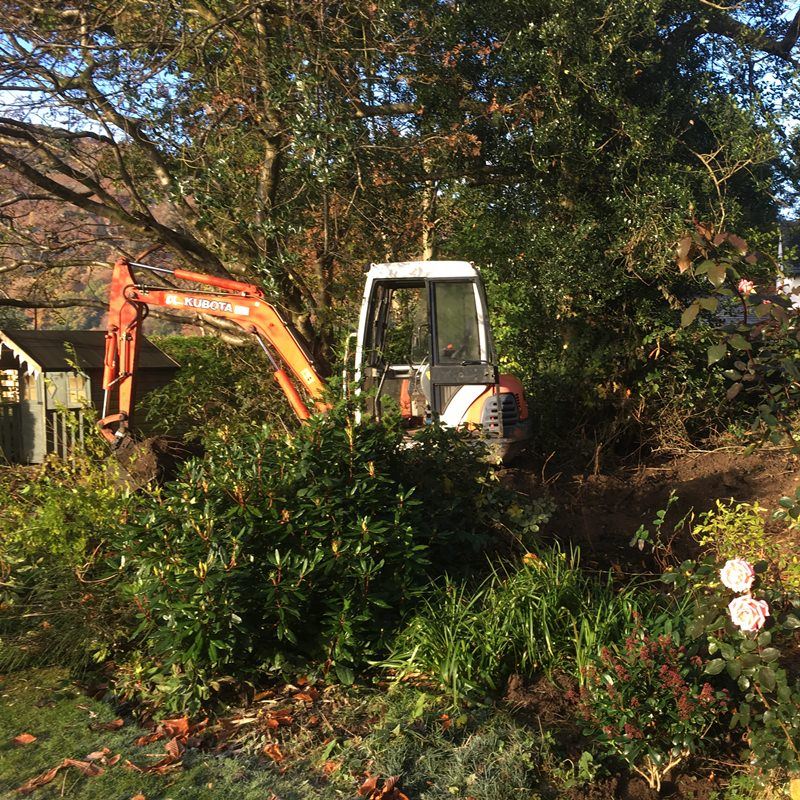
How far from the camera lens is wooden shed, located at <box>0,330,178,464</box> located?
12.0 meters

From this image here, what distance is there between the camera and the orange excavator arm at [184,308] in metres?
8.27

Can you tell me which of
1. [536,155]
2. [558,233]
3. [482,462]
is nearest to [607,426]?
[558,233]

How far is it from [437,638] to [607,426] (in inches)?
298

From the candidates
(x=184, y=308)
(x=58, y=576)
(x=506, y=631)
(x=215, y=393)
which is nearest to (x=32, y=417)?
(x=215, y=393)

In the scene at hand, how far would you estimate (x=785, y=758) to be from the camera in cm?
317

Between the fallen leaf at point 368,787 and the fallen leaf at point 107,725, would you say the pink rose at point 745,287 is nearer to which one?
the fallen leaf at point 368,787

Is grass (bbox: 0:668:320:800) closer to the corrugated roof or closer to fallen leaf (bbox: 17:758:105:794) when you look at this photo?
fallen leaf (bbox: 17:758:105:794)

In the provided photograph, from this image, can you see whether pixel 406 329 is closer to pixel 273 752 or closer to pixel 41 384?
pixel 41 384

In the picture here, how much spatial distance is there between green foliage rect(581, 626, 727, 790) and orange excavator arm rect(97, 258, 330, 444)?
4.75m

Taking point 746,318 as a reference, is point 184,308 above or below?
above

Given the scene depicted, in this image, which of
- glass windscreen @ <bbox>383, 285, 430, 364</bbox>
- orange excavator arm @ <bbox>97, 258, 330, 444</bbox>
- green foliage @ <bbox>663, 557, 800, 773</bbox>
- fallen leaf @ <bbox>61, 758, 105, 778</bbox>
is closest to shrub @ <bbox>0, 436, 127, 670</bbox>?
fallen leaf @ <bbox>61, 758, 105, 778</bbox>

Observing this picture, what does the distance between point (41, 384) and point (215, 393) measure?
2.78 meters

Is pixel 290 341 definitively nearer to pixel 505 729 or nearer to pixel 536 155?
pixel 536 155

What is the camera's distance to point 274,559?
416cm
